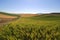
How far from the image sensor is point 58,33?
2.18m

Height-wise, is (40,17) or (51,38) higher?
(40,17)

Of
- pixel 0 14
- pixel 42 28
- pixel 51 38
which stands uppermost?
pixel 0 14

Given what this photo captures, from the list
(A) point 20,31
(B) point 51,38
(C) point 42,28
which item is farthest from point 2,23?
(B) point 51,38

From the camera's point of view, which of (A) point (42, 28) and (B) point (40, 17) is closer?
(A) point (42, 28)

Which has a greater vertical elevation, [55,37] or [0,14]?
→ [0,14]

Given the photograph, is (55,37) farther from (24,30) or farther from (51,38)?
(24,30)

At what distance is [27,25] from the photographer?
2291mm

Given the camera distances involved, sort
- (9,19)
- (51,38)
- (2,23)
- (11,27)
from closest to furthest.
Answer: (51,38)
(11,27)
(2,23)
(9,19)

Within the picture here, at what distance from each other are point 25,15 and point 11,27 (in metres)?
0.59

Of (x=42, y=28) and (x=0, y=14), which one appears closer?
(x=42, y=28)

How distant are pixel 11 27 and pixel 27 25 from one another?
0.89 ft

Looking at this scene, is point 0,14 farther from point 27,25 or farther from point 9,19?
point 27,25

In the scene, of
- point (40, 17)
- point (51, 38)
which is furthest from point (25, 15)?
point (51, 38)

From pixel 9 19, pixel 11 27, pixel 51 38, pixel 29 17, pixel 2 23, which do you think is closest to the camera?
pixel 51 38
